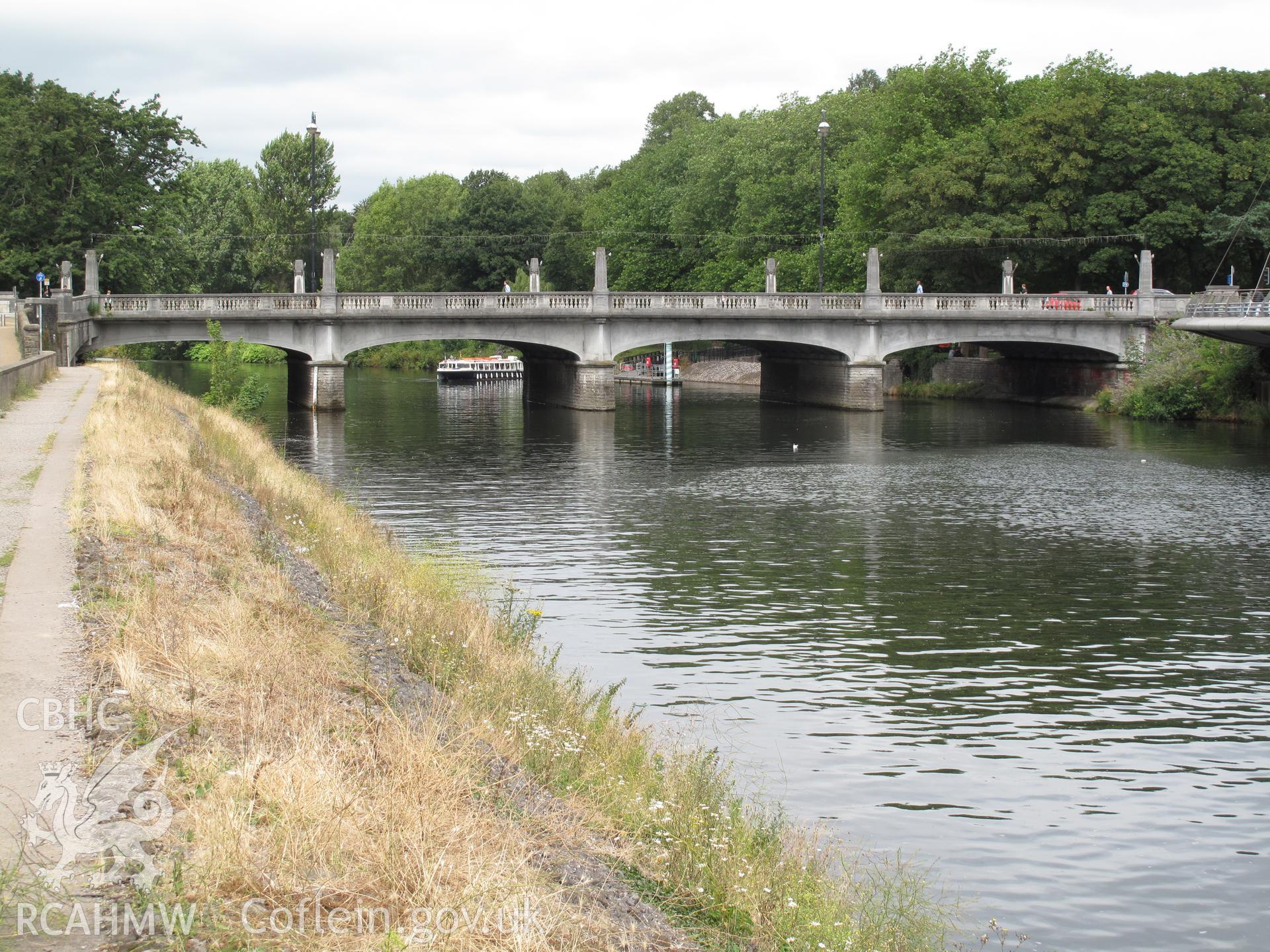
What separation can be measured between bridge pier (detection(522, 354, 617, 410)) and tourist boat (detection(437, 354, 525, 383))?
738 inches

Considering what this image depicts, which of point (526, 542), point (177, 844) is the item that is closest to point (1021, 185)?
point (526, 542)

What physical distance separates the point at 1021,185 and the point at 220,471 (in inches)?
2092

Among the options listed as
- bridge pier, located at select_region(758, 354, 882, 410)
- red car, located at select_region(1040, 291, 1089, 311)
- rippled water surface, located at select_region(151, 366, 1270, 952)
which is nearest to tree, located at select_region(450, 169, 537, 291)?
bridge pier, located at select_region(758, 354, 882, 410)

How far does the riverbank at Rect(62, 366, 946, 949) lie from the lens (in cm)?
731

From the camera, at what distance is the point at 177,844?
7273 mm

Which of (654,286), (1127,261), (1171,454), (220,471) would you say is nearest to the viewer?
(220,471)

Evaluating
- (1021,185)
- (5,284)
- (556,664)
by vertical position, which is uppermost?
(1021,185)

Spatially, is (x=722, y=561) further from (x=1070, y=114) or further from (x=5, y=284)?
(x=5, y=284)

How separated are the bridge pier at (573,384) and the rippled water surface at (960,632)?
17.2 meters

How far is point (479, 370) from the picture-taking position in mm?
100188

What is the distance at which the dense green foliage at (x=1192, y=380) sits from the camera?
5525cm

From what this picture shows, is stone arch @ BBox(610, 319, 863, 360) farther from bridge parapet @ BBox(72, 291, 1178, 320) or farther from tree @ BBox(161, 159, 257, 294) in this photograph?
tree @ BBox(161, 159, 257, 294)

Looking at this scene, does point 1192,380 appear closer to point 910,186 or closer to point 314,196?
point 910,186

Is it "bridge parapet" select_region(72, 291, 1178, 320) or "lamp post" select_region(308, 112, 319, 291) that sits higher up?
"lamp post" select_region(308, 112, 319, 291)
